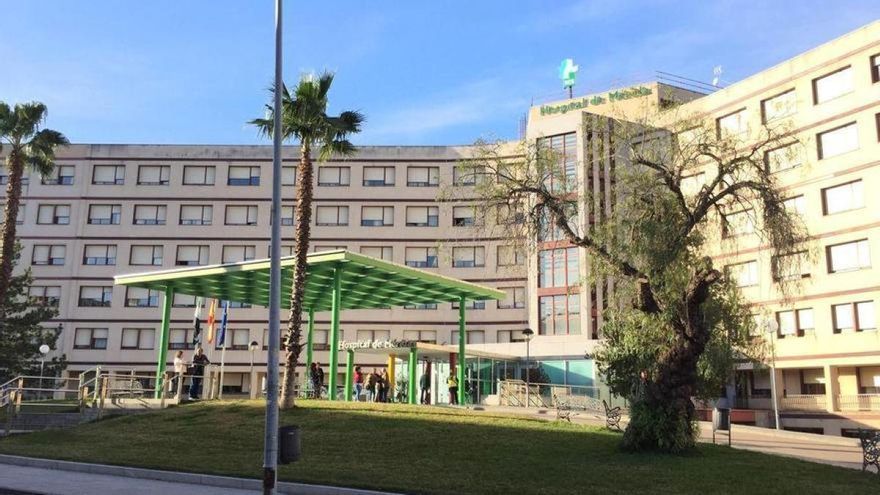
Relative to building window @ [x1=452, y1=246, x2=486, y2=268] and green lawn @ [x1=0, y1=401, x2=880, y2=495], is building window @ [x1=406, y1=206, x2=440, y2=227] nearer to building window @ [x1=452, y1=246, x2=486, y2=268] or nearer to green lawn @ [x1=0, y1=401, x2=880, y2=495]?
building window @ [x1=452, y1=246, x2=486, y2=268]

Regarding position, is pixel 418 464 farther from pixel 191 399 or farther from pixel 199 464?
pixel 191 399

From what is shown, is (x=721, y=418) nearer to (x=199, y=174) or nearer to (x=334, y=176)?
(x=334, y=176)

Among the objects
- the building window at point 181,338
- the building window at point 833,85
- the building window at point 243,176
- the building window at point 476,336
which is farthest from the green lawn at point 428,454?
the building window at point 243,176

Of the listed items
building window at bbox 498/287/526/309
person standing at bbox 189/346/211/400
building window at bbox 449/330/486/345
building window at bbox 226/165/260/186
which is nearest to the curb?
person standing at bbox 189/346/211/400

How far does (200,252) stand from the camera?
61.4 metres

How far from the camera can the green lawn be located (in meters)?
13.8

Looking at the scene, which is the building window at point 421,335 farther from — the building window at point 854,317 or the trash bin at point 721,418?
the trash bin at point 721,418

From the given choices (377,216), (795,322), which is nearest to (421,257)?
(377,216)

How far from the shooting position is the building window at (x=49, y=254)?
201 feet

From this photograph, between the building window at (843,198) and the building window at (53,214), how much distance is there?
54.5 m

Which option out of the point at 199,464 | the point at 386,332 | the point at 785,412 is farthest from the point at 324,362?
the point at 199,464

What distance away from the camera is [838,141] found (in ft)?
136

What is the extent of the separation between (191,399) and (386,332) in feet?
109

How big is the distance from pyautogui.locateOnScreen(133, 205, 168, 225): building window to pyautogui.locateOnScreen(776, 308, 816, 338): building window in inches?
1797
